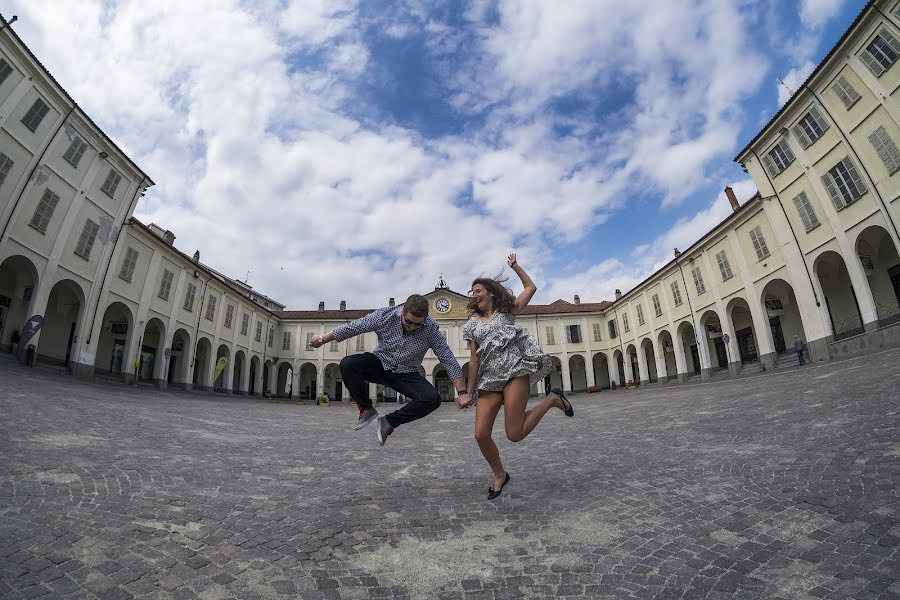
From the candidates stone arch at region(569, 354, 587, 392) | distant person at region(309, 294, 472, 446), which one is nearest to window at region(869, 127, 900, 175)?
distant person at region(309, 294, 472, 446)

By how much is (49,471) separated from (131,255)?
2277cm

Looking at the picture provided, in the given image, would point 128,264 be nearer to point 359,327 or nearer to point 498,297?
point 359,327

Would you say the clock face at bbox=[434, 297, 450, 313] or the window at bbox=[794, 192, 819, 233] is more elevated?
the clock face at bbox=[434, 297, 450, 313]

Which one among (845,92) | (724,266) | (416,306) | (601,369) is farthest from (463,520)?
(601,369)

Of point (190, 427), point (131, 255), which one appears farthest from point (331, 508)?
point (131, 255)

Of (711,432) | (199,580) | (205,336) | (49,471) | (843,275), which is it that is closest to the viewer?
(199,580)

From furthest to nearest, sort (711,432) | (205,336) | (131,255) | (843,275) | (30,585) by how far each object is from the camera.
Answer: (205,336)
(131,255)
(843,275)
(711,432)
(30,585)

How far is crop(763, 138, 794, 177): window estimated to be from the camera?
20.6 meters

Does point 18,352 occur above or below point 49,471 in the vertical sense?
above

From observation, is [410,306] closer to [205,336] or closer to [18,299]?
[18,299]

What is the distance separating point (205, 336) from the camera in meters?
29.1

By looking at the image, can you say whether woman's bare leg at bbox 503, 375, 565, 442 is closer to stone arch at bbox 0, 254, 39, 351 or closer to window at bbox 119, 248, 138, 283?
stone arch at bbox 0, 254, 39, 351

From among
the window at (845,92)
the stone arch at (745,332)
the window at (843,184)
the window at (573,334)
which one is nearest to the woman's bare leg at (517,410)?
the window at (843,184)

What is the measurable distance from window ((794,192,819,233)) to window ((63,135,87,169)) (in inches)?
1288
